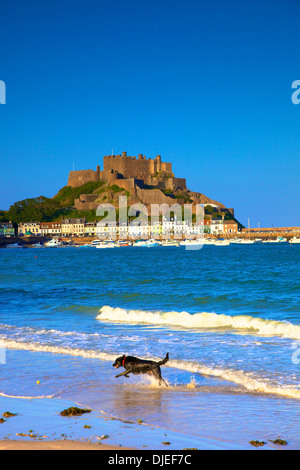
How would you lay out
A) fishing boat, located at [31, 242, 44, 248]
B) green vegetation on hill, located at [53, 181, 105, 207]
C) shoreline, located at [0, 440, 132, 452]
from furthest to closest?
1. green vegetation on hill, located at [53, 181, 105, 207]
2. fishing boat, located at [31, 242, 44, 248]
3. shoreline, located at [0, 440, 132, 452]

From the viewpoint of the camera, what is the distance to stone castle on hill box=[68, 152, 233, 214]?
156625 millimetres

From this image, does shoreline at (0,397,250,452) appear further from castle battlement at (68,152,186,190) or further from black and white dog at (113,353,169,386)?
castle battlement at (68,152,186,190)

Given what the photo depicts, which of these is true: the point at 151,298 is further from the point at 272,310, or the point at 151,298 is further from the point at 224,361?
the point at 224,361

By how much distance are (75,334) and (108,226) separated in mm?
149837

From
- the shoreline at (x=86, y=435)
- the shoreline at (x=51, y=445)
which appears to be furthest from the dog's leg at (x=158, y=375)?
the shoreline at (x=51, y=445)

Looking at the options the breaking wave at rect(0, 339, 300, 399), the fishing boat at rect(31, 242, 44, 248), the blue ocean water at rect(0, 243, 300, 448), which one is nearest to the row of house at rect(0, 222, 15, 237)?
the fishing boat at rect(31, 242, 44, 248)

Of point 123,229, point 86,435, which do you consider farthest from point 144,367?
point 123,229

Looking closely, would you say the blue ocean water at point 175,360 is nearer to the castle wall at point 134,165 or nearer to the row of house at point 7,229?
the castle wall at point 134,165

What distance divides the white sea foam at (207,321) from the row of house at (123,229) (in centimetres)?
14018

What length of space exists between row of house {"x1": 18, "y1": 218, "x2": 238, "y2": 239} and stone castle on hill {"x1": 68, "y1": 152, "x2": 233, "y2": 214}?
6.95 metres

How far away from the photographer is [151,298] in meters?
21.2

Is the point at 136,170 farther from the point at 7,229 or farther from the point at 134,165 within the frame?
the point at 7,229

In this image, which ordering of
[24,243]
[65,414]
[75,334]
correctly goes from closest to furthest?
[65,414] < [75,334] < [24,243]
